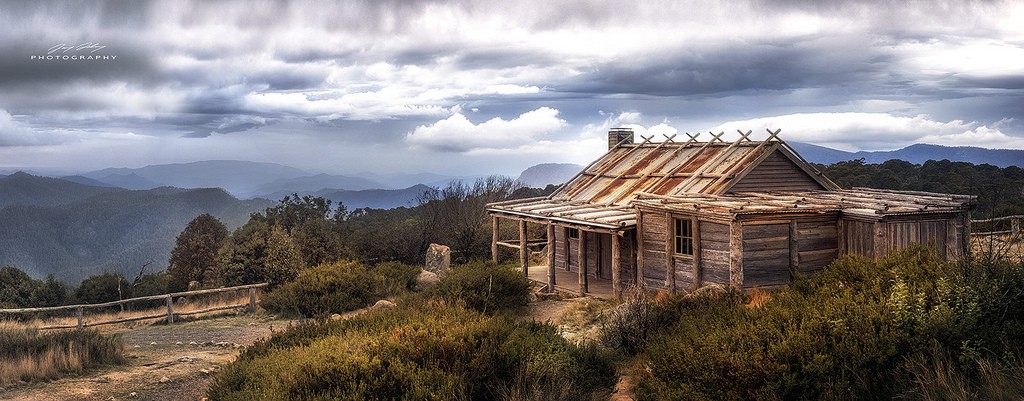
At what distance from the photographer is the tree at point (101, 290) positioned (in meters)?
29.0

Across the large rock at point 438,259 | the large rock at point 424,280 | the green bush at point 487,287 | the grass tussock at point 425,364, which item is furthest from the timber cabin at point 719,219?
the grass tussock at point 425,364

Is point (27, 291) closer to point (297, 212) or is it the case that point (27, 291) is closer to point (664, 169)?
point (297, 212)

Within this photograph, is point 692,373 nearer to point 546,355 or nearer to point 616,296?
point 546,355

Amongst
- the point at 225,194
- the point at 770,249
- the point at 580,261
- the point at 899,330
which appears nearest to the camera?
the point at 899,330

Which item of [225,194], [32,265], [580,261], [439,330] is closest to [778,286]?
[580,261]

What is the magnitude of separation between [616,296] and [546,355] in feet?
28.3

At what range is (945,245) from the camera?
15781 mm

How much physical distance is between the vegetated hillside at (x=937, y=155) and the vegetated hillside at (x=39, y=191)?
440ft

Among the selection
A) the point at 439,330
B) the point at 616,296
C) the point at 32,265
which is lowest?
the point at 32,265

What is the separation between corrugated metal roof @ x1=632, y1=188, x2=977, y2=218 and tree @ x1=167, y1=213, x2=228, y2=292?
21.3 metres

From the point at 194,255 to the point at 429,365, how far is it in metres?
26.9

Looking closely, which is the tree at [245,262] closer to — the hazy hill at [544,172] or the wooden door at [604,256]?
the wooden door at [604,256]

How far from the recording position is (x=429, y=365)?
27.6 ft

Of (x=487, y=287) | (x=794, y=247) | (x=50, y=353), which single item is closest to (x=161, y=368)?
(x=50, y=353)
